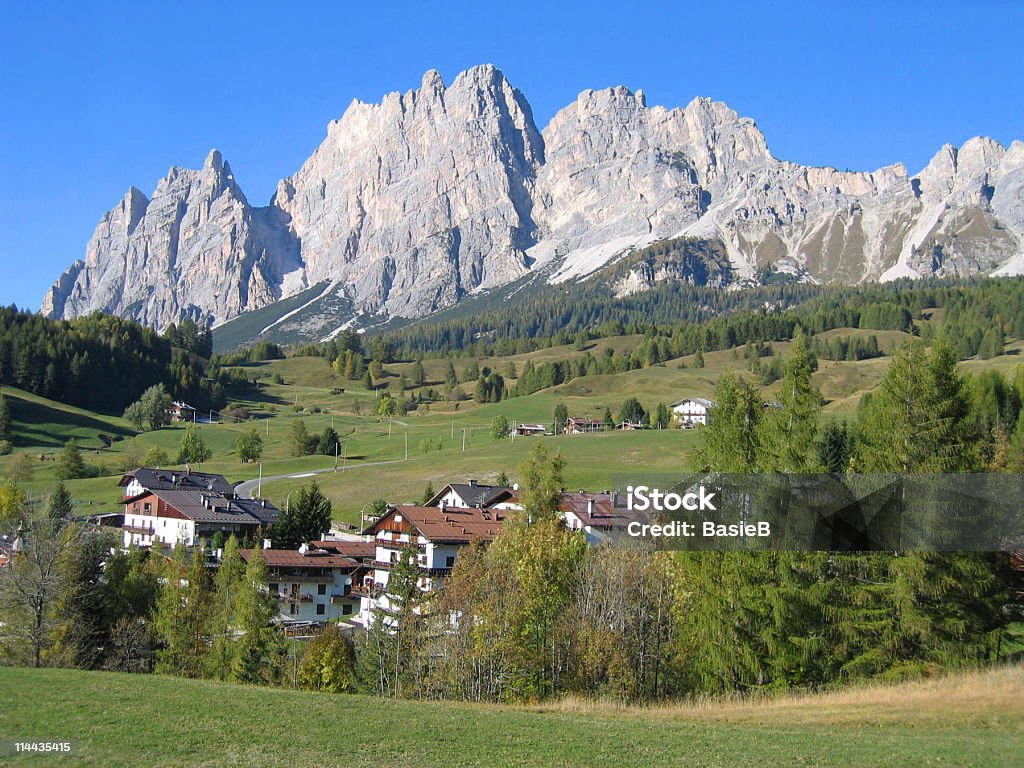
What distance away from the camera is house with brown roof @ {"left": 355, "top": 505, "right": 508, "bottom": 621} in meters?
70.2

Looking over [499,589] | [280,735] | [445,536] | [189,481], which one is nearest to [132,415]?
[189,481]

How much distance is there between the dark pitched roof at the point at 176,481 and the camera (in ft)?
339

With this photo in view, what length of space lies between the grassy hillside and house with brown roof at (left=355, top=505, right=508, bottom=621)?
121ft

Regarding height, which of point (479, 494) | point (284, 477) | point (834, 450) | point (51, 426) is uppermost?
point (51, 426)

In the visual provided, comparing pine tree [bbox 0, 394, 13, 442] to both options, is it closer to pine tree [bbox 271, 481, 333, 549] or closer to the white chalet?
pine tree [bbox 271, 481, 333, 549]

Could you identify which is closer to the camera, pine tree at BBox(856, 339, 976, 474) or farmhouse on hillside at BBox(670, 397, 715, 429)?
pine tree at BBox(856, 339, 976, 474)

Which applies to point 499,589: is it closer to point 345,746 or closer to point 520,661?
point 520,661

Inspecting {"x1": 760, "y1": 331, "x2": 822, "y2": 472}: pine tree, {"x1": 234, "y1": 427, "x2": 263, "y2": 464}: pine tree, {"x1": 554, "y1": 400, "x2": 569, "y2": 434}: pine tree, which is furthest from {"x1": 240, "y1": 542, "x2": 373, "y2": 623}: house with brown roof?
{"x1": 554, "y1": 400, "x2": 569, "y2": 434}: pine tree

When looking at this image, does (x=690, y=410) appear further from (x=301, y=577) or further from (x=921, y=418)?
(x=921, y=418)

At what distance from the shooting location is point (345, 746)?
70.3 feet

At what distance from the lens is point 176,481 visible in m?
107

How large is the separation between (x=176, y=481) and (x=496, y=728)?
90.9m

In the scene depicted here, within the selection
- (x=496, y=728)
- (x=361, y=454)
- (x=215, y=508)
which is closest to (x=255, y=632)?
(x=496, y=728)

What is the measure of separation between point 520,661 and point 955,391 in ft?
71.1
